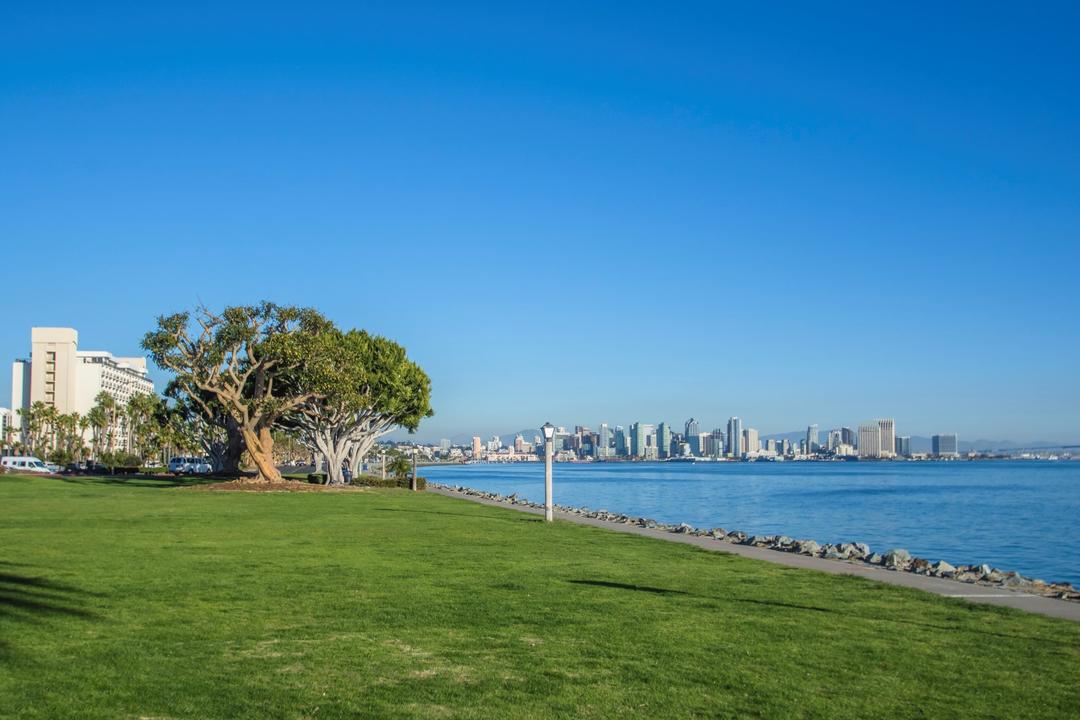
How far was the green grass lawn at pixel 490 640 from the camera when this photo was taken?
7.31m

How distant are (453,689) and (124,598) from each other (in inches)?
231

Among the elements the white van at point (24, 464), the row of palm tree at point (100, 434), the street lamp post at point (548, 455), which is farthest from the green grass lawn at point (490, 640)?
the row of palm tree at point (100, 434)

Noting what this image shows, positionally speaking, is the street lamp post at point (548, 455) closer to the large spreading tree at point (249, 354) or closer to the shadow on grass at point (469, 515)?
the shadow on grass at point (469, 515)

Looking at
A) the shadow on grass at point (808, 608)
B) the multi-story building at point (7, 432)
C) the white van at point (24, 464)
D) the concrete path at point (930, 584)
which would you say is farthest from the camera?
the multi-story building at point (7, 432)

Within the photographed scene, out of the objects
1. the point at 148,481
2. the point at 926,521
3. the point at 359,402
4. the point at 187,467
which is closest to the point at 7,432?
the point at 187,467

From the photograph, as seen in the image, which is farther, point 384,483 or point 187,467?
point 187,467

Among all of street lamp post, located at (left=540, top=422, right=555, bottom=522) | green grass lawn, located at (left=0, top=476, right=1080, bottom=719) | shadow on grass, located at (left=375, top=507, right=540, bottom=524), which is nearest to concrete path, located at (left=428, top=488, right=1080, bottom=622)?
green grass lawn, located at (left=0, top=476, right=1080, bottom=719)

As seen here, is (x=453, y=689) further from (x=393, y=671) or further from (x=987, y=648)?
(x=987, y=648)

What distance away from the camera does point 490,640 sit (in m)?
9.52

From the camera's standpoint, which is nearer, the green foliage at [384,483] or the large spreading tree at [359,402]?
the large spreading tree at [359,402]

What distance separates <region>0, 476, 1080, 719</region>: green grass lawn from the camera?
731 cm

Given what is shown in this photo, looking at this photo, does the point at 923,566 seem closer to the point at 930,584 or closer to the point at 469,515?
the point at 930,584

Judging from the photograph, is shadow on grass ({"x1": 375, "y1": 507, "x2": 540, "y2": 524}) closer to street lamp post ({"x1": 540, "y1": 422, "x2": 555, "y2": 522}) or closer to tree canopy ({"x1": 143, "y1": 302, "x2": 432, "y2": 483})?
street lamp post ({"x1": 540, "y1": 422, "x2": 555, "y2": 522})

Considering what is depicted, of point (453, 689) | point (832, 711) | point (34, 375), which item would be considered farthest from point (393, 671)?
point (34, 375)
